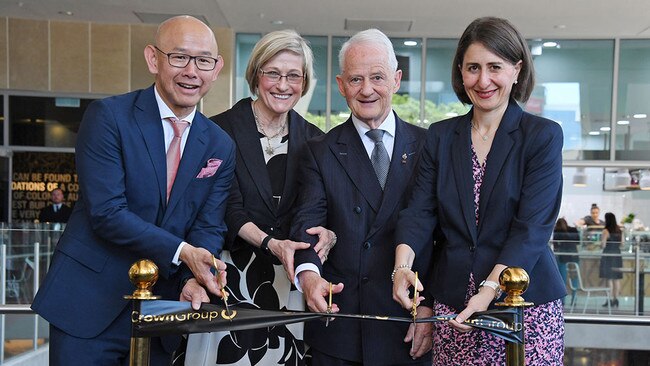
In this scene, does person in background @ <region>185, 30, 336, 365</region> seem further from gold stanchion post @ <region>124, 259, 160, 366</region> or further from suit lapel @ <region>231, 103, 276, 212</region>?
gold stanchion post @ <region>124, 259, 160, 366</region>

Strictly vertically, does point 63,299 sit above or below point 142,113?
below

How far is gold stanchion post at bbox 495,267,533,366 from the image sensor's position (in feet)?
6.59

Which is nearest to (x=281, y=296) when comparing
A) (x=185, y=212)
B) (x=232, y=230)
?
(x=232, y=230)

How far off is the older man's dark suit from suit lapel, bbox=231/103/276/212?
0.27 meters

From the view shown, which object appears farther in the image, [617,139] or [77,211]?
[617,139]

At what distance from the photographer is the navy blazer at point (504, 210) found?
7.41 ft

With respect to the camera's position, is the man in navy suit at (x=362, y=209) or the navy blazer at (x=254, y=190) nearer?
the man in navy suit at (x=362, y=209)

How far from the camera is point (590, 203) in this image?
1443 cm

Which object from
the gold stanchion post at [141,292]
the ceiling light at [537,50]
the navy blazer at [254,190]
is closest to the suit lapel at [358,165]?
the navy blazer at [254,190]

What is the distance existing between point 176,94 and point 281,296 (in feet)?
3.03

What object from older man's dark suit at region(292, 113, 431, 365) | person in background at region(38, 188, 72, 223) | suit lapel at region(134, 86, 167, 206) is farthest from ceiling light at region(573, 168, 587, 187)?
suit lapel at region(134, 86, 167, 206)

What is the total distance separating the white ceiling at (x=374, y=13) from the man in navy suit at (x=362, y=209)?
9331 mm

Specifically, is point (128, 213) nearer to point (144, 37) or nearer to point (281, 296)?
point (281, 296)

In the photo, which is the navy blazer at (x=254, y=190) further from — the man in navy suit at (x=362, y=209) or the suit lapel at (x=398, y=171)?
the suit lapel at (x=398, y=171)
